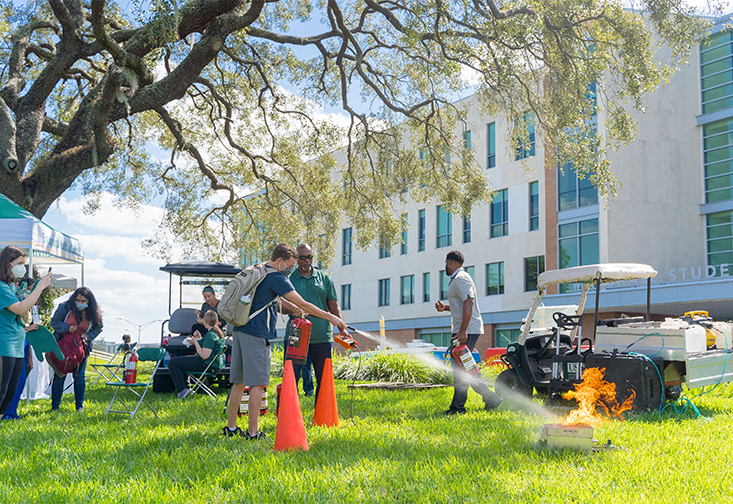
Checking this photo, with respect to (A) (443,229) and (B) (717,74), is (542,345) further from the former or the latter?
(A) (443,229)

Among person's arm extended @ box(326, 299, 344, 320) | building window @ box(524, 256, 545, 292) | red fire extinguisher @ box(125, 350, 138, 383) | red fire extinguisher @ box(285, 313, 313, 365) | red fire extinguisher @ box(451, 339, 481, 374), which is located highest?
building window @ box(524, 256, 545, 292)

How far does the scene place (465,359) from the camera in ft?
23.6

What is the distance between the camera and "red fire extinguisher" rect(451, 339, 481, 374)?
7180mm

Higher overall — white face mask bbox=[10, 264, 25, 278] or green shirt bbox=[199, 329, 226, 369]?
white face mask bbox=[10, 264, 25, 278]

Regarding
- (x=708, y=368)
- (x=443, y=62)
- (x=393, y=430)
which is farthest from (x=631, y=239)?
(x=393, y=430)

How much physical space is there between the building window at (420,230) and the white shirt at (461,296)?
3011 cm

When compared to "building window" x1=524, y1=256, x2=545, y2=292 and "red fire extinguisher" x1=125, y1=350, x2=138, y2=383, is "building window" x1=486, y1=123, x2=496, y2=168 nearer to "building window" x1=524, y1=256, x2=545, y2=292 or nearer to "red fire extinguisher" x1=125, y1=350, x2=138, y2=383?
"building window" x1=524, y1=256, x2=545, y2=292

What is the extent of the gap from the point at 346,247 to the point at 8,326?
38793 mm

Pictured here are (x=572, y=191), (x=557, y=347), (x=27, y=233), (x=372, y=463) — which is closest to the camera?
(x=372, y=463)

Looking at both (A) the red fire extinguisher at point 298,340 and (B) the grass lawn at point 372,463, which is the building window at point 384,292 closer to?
(B) the grass lawn at point 372,463

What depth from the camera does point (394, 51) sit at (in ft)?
52.6

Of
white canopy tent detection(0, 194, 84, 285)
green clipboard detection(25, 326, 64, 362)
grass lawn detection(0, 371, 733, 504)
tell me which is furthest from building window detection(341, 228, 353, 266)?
grass lawn detection(0, 371, 733, 504)

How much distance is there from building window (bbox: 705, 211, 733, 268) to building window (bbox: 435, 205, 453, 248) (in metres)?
13.1

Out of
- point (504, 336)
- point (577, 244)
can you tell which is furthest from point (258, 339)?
point (504, 336)
